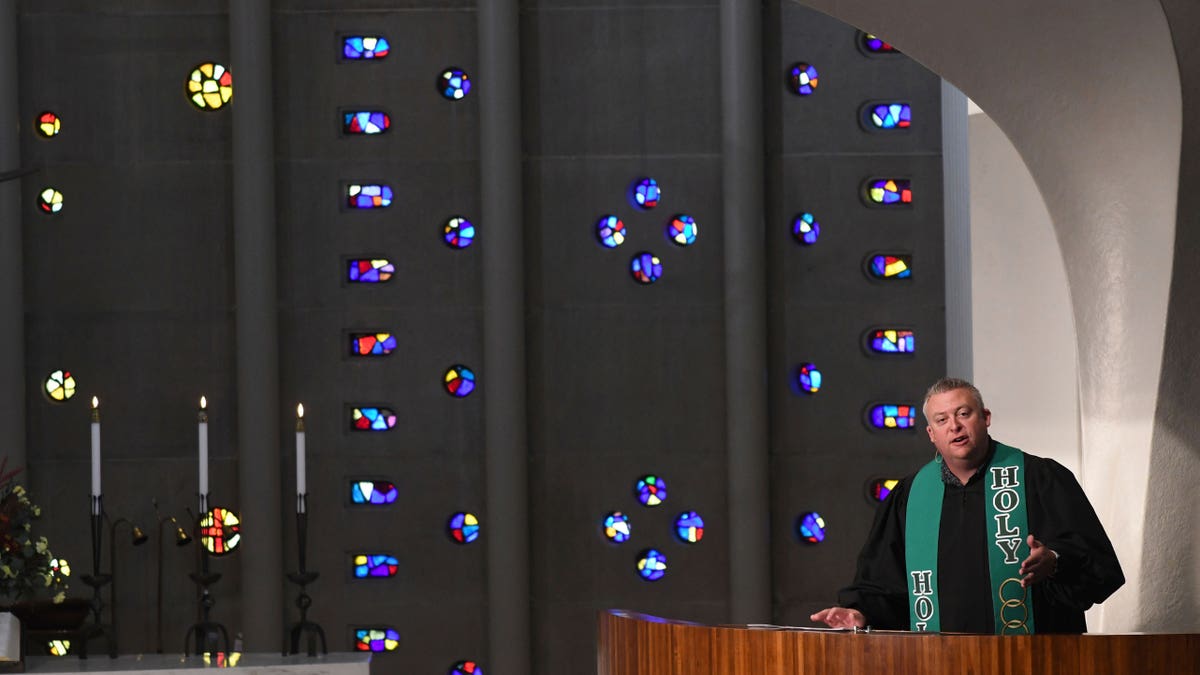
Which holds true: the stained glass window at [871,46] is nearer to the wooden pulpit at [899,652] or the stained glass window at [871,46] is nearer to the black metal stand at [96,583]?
the black metal stand at [96,583]

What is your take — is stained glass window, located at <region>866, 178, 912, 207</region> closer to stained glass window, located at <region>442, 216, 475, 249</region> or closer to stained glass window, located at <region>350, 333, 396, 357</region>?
stained glass window, located at <region>442, 216, 475, 249</region>

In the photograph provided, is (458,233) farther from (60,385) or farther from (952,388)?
(952,388)

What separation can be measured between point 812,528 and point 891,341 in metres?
1.14

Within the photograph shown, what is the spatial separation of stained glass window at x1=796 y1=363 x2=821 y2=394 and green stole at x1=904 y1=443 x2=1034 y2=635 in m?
4.71

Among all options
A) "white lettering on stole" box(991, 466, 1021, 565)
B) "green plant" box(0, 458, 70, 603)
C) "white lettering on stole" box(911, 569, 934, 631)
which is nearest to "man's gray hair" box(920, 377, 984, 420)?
"white lettering on stole" box(991, 466, 1021, 565)

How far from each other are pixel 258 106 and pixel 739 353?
117 inches

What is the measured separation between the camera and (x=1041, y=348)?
16.6 ft

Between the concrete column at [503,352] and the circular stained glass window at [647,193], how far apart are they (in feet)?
2.32

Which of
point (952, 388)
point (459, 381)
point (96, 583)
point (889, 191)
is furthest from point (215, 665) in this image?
point (889, 191)

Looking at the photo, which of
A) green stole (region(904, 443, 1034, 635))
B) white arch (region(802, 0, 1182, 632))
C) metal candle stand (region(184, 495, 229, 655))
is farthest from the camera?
metal candle stand (region(184, 495, 229, 655))

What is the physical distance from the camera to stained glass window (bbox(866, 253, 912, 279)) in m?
8.31

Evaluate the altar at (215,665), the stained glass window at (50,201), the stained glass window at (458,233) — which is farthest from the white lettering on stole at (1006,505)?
the stained glass window at (50,201)

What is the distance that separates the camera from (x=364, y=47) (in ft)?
27.7

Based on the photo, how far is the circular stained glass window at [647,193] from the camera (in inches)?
330
